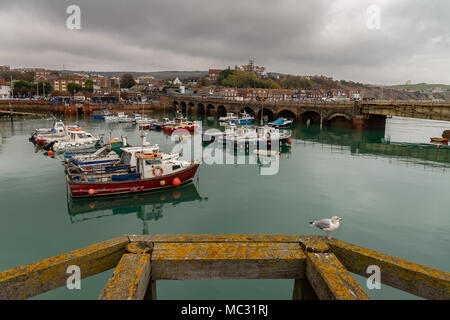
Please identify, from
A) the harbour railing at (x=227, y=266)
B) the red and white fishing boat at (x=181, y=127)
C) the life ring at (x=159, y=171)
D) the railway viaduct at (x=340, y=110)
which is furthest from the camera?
the red and white fishing boat at (x=181, y=127)

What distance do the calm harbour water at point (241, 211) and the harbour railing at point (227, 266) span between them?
6125 millimetres

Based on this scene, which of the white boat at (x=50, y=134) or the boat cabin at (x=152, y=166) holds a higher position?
the white boat at (x=50, y=134)

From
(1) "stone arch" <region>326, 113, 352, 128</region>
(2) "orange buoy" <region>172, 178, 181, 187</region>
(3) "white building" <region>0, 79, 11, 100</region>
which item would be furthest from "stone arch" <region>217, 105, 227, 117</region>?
(2) "orange buoy" <region>172, 178, 181, 187</region>

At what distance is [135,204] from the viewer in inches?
866

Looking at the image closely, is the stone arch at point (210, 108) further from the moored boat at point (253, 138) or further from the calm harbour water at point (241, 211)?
the calm harbour water at point (241, 211)

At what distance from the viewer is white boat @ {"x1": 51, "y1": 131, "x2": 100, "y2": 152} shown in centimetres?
4056

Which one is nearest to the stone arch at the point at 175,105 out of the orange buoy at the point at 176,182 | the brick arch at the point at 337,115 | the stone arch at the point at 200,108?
the stone arch at the point at 200,108

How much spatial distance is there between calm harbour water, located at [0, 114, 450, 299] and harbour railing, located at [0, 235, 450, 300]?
612 cm

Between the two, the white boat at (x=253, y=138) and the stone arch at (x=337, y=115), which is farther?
the stone arch at (x=337, y=115)

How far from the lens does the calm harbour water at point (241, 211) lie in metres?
14.3

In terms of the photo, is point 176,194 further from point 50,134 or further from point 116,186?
point 50,134

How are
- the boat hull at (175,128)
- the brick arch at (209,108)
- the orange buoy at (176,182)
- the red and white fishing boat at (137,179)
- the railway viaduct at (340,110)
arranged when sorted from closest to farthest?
the red and white fishing boat at (137,179), the orange buoy at (176,182), the railway viaduct at (340,110), the boat hull at (175,128), the brick arch at (209,108)
